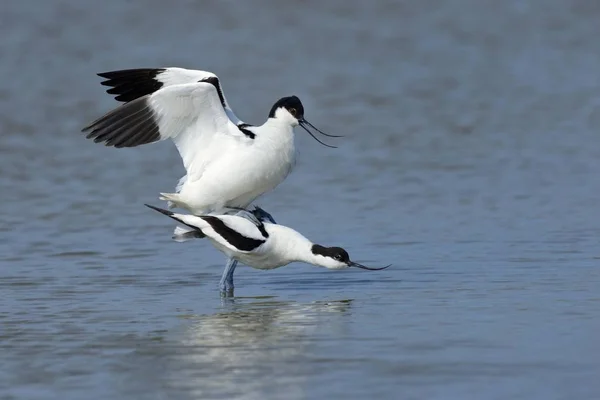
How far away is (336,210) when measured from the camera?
11.3m

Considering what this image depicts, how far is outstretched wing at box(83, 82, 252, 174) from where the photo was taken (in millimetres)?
9273

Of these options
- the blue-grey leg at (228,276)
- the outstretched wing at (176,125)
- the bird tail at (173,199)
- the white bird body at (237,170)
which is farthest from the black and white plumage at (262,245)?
the outstretched wing at (176,125)

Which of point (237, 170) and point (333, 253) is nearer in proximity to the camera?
point (333, 253)

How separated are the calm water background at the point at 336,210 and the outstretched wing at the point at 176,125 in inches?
31.8

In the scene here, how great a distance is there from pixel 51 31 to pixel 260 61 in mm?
3045

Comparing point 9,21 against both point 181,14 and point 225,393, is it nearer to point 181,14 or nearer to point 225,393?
point 181,14

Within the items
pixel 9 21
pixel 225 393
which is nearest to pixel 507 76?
pixel 9 21

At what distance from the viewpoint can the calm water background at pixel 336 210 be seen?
6.59m

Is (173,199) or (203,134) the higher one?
(203,134)

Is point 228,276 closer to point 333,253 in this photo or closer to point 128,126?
point 333,253

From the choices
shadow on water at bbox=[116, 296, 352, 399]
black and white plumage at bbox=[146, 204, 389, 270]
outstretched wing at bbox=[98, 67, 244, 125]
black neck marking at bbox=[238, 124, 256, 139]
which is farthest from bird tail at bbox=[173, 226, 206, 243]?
outstretched wing at bbox=[98, 67, 244, 125]

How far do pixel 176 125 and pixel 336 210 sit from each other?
2183mm

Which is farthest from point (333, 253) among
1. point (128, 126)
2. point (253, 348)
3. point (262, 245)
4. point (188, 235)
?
point (253, 348)

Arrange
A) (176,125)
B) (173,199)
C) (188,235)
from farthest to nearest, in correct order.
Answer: (173,199) → (176,125) → (188,235)
